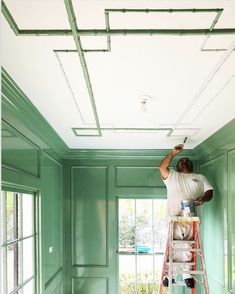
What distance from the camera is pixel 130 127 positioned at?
4363 millimetres

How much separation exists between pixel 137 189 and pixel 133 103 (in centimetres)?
307

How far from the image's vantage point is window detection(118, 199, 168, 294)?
20.4ft

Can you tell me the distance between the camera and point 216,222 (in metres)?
4.96

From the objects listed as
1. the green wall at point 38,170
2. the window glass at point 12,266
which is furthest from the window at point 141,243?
the window glass at point 12,266

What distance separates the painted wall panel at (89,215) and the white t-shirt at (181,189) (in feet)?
4.75

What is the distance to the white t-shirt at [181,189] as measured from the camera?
5.05m

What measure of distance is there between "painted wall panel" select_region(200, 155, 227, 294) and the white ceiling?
817 mm

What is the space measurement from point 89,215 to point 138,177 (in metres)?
0.97

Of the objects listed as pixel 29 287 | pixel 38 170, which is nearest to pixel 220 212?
pixel 38 170

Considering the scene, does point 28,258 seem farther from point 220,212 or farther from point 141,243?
point 141,243

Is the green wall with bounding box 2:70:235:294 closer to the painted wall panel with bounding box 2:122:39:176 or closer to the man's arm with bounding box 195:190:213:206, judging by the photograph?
the painted wall panel with bounding box 2:122:39:176

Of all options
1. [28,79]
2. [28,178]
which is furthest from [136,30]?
[28,178]

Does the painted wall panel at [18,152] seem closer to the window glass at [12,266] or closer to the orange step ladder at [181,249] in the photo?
the window glass at [12,266]

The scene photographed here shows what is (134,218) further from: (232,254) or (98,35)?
(98,35)
